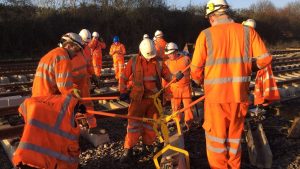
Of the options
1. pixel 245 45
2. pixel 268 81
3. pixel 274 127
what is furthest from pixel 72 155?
pixel 274 127

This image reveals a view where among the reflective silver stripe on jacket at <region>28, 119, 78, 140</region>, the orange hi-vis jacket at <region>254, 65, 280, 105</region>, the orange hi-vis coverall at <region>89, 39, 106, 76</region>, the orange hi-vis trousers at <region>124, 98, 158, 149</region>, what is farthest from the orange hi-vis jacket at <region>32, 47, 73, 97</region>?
the orange hi-vis coverall at <region>89, 39, 106, 76</region>

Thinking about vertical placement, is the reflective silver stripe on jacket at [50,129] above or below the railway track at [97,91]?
above

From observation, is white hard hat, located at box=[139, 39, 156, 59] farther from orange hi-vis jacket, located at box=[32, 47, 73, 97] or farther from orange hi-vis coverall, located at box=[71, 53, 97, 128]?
orange hi-vis coverall, located at box=[71, 53, 97, 128]

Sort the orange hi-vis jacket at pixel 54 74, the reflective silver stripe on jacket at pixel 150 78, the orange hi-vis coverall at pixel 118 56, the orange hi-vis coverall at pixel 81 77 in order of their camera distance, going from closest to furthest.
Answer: the orange hi-vis jacket at pixel 54 74 → the reflective silver stripe on jacket at pixel 150 78 → the orange hi-vis coverall at pixel 81 77 → the orange hi-vis coverall at pixel 118 56

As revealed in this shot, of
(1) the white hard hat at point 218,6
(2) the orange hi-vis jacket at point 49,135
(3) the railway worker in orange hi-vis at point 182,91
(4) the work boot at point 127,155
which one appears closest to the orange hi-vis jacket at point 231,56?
(1) the white hard hat at point 218,6

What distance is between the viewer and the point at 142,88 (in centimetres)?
638

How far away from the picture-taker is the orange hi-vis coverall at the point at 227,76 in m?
4.52

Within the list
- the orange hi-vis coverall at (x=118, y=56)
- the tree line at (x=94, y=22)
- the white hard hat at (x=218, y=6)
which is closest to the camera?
the white hard hat at (x=218, y=6)

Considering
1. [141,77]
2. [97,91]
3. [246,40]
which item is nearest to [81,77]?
[141,77]

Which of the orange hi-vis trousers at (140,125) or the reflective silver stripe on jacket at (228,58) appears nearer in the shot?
the reflective silver stripe on jacket at (228,58)

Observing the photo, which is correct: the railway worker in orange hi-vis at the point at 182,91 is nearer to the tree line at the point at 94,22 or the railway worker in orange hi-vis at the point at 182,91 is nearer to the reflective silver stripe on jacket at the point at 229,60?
the reflective silver stripe on jacket at the point at 229,60

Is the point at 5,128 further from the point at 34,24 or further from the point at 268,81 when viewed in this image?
the point at 34,24

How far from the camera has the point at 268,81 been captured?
681 centimetres

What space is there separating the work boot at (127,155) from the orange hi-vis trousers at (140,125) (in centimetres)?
9
